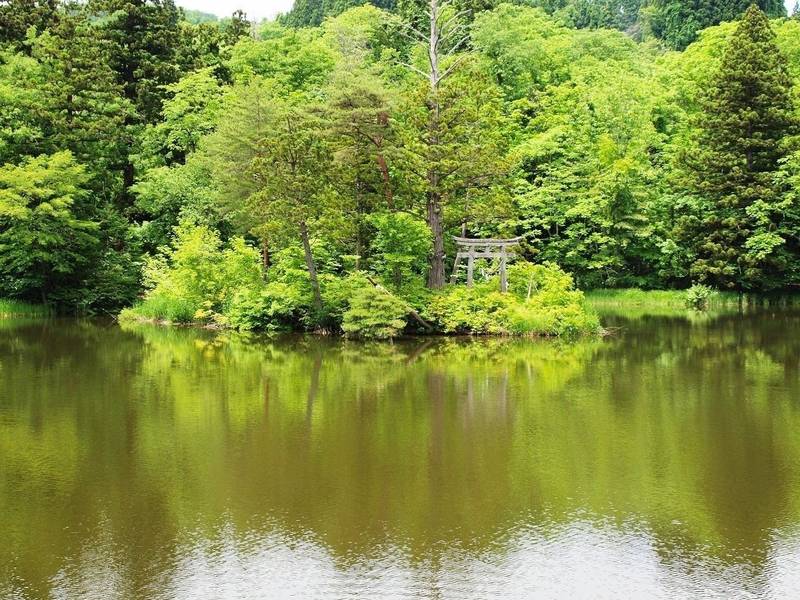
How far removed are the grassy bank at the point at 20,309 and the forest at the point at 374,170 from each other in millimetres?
378

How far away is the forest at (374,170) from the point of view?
23.3 meters

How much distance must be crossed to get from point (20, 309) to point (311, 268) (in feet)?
40.2

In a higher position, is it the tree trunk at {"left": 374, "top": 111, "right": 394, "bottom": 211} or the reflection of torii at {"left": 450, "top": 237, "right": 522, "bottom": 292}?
the tree trunk at {"left": 374, "top": 111, "right": 394, "bottom": 211}

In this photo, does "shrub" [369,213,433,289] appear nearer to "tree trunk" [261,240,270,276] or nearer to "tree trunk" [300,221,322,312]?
"tree trunk" [300,221,322,312]

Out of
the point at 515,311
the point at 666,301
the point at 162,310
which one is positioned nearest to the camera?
the point at 515,311

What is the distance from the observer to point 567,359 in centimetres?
1852

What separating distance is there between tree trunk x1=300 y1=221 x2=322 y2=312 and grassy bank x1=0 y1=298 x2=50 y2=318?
11193 millimetres

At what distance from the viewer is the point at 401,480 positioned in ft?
31.9

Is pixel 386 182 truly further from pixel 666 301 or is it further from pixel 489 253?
pixel 666 301

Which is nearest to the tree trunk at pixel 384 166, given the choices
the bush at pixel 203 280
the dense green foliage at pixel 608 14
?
the bush at pixel 203 280

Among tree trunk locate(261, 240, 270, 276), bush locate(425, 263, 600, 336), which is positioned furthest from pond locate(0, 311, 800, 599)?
tree trunk locate(261, 240, 270, 276)

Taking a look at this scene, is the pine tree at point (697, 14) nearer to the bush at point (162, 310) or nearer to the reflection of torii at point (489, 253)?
the reflection of torii at point (489, 253)

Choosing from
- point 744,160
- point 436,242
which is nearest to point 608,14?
point 744,160

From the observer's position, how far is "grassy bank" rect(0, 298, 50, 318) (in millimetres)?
29125
